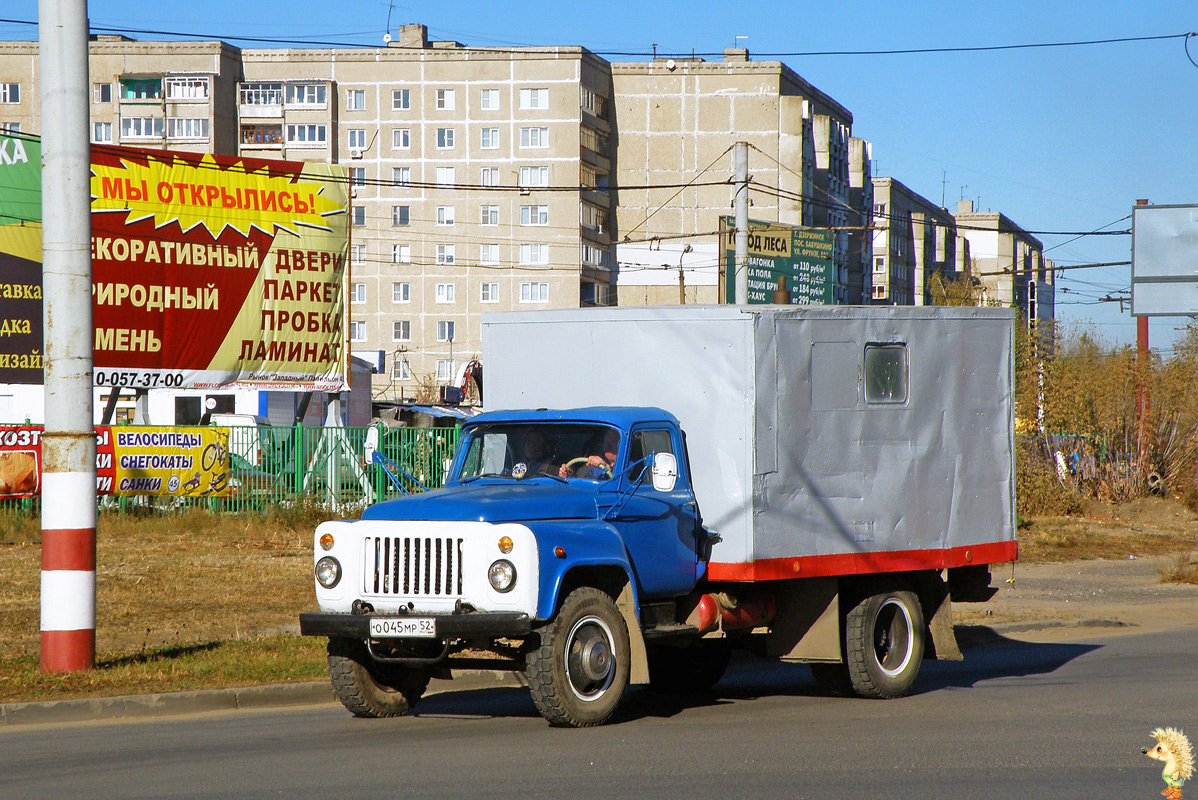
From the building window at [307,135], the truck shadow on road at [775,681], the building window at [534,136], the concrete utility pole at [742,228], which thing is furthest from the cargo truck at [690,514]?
the building window at [307,135]

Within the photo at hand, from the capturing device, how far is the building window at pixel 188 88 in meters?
89.3

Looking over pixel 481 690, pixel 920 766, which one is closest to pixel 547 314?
pixel 481 690

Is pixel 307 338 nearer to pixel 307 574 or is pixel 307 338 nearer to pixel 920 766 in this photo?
pixel 307 574

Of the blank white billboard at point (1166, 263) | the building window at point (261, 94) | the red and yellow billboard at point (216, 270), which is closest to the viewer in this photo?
the blank white billboard at point (1166, 263)

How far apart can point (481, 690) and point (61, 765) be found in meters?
4.00

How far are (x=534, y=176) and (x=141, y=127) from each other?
24654mm

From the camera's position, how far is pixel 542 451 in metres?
10.1

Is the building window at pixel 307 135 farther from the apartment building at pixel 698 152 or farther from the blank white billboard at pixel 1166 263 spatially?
the blank white billboard at pixel 1166 263

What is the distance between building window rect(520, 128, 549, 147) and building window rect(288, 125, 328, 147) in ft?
41.8

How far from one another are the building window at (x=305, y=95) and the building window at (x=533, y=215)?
14.5 meters

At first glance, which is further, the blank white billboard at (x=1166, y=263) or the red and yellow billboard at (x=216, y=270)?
the red and yellow billboard at (x=216, y=270)

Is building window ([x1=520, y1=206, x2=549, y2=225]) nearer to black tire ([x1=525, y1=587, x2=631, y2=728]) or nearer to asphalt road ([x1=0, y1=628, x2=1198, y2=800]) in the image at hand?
asphalt road ([x1=0, y1=628, x2=1198, y2=800])

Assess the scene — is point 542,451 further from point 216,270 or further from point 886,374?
point 216,270

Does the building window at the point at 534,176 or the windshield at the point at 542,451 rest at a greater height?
the building window at the point at 534,176
